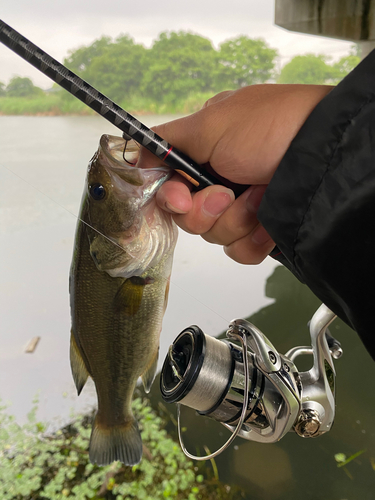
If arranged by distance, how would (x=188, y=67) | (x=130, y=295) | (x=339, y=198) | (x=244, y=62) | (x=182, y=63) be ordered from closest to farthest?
(x=339, y=198)
(x=130, y=295)
(x=182, y=63)
(x=188, y=67)
(x=244, y=62)

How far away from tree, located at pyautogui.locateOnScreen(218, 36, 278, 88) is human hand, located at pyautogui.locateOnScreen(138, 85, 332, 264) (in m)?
4.39

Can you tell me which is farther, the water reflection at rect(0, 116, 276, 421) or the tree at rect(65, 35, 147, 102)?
the tree at rect(65, 35, 147, 102)

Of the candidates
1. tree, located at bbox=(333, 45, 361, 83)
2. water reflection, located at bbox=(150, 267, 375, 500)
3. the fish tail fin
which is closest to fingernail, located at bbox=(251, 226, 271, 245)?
the fish tail fin

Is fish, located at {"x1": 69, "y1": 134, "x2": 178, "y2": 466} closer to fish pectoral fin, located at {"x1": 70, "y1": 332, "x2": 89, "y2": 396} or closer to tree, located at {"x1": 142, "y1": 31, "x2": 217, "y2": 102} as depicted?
fish pectoral fin, located at {"x1": 70, "y1": 332, "x2": 89, "y2": 396}

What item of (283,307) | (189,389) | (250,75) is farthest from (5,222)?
(250,75)

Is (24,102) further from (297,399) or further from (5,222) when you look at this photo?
(297,399)

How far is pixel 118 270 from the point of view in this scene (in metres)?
0.91

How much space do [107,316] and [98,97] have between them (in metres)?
0.51

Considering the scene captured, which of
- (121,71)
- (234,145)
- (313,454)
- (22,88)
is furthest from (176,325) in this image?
(121,71)

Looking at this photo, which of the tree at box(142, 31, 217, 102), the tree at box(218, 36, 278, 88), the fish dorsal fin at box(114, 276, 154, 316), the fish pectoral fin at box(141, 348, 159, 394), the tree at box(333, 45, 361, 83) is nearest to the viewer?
the fish dorsal fin at box(114, 276, 154, 316)

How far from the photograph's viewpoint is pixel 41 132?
73 centimetres

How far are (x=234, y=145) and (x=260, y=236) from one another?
31 cm

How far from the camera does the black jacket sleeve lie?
533 mm

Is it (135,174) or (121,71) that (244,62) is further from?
(135,174)
